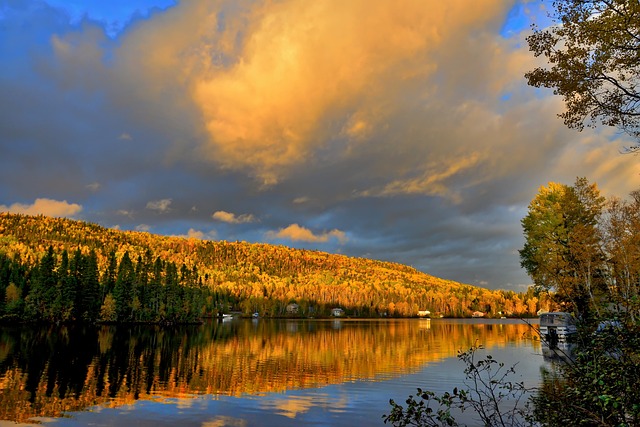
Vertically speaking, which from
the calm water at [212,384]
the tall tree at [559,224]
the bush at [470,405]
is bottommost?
the calm water at [212,384]

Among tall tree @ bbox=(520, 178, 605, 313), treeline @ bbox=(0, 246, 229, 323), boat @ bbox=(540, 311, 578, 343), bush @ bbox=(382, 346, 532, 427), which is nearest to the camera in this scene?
bush @ bbox=(382, 346, 532, 427)

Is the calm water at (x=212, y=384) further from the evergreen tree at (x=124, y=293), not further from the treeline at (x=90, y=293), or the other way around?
the evergreen tree at (x=124, y=293)

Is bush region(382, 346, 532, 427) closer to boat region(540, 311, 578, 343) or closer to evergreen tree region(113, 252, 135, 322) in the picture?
boat region(540, 311, 578, 343)

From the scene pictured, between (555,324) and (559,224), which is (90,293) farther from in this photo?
(559,224)

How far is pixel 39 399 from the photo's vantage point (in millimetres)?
27625

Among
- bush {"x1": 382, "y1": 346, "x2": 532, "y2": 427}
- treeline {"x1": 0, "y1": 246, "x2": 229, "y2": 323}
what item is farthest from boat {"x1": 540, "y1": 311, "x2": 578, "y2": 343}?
treeline {"x1": 0, "y1": 246, "x2": 229, "y2": 323}

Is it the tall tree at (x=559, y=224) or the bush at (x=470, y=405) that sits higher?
the tall tree at (x=559, y=224)

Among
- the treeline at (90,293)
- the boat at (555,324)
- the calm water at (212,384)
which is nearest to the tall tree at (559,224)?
the calm water at (212,384)

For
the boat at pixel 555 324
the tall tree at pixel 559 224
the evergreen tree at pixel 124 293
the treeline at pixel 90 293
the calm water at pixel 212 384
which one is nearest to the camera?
the calm water at pixel 212 384

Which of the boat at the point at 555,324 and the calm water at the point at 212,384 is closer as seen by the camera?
the calm water at the point at 212,384

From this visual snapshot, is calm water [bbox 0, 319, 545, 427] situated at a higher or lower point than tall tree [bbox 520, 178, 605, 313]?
lower

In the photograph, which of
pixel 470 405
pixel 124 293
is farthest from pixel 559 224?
pixel 124 293

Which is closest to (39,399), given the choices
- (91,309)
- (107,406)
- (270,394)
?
(107,406)

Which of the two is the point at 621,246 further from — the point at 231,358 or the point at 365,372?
the point at 231,358
